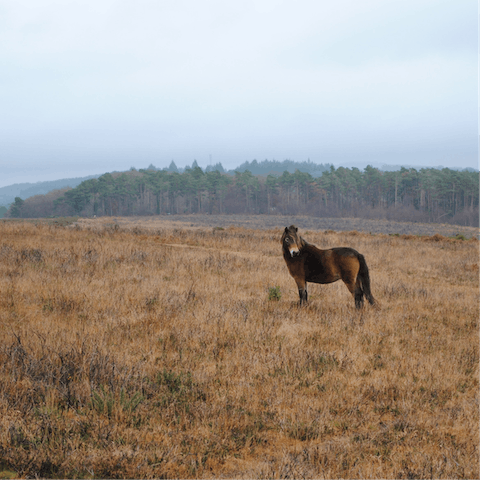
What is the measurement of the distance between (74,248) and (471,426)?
13.6 meters

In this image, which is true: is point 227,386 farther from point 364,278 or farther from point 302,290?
point 364,278

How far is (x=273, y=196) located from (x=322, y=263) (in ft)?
308

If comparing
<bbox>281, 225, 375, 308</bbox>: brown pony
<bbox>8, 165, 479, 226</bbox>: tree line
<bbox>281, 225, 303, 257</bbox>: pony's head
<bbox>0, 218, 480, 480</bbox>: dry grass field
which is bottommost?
<bbox>0, 218, 480, 480</bbox>: dry grass field

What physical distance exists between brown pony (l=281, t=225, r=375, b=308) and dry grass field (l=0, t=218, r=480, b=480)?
78 centimetres

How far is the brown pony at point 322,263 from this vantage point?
23.9ft

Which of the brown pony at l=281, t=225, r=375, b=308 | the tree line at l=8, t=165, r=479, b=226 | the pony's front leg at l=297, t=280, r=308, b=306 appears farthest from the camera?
→ the tree line at l=8, t=165, r=479, b=226

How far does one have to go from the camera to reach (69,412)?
3434 mm

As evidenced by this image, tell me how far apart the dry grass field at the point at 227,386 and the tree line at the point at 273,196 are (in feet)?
258

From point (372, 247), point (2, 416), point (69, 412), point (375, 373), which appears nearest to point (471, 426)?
point (375, 373)

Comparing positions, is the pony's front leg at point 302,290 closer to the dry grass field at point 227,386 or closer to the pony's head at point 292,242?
the dry grass field at point 227,386

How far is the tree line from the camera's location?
8150cm

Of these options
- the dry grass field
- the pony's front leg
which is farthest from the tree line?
the dry grass field

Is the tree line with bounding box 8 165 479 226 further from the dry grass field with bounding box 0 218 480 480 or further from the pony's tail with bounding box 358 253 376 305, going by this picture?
the dry grass field with bounding box 0 218 480 480

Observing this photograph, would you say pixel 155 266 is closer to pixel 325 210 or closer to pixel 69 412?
pixel 69 412
